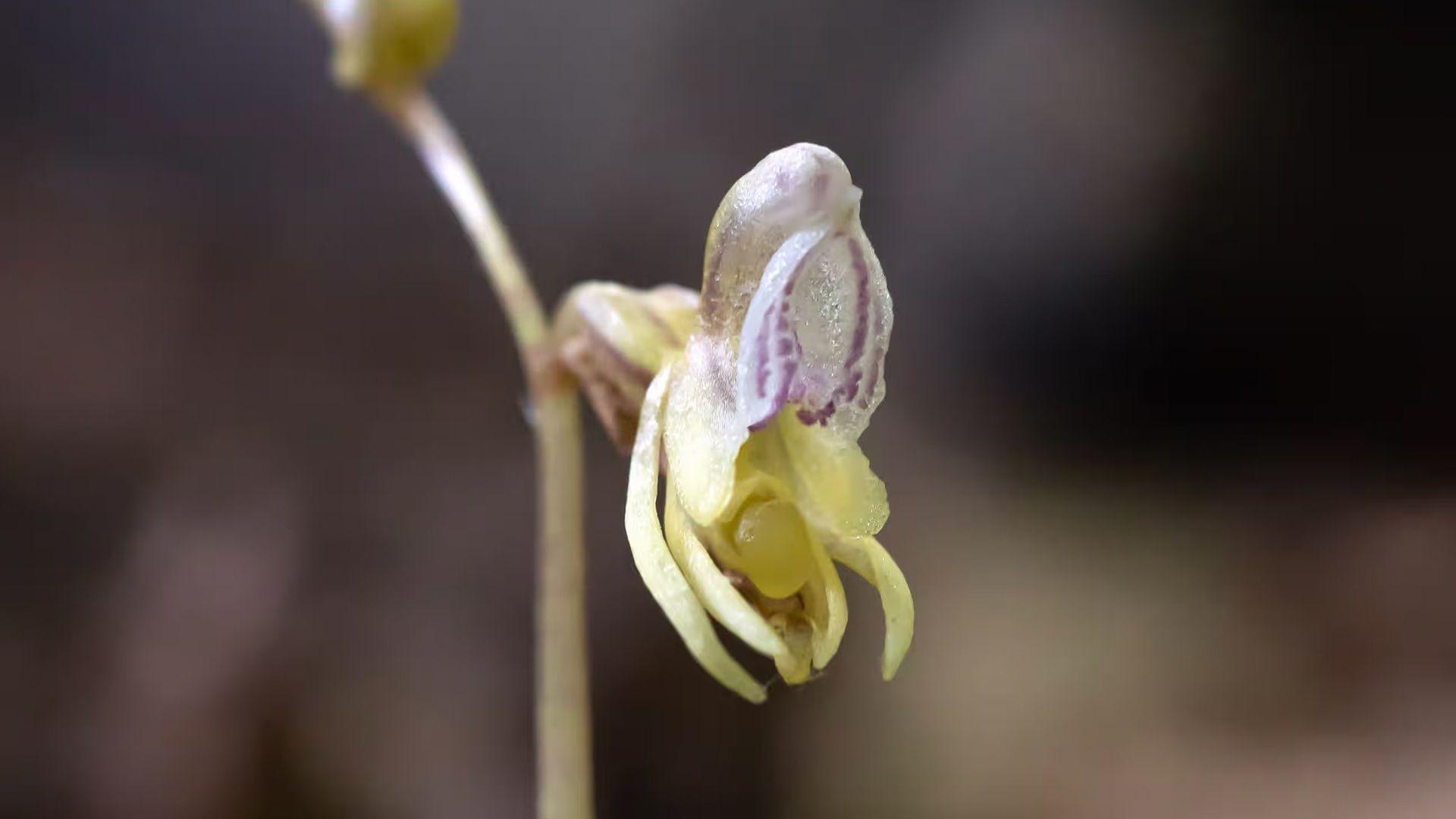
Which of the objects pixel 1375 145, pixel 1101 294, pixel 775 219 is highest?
pixel 1375 145

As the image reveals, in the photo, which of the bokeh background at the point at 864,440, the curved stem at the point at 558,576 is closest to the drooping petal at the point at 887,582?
the curved stem at the point at 558,576

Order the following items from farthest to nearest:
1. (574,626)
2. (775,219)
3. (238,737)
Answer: (238,737)
(574,626)
(775,219)

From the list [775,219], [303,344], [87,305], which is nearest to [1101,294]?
[303,344]

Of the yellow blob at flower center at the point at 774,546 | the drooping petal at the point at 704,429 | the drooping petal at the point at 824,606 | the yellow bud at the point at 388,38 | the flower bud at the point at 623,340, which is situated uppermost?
the yellow bud at the point at 388,38

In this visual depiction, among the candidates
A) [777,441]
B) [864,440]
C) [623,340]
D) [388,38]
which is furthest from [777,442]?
[864,440]

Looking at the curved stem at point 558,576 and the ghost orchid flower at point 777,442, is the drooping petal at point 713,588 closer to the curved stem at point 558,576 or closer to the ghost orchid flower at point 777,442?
the ghost orchid flower at point 777,442

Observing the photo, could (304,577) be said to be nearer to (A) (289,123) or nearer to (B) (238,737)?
(B) (238,737)
